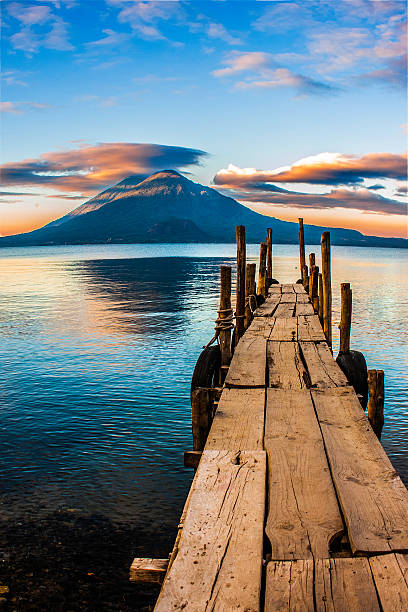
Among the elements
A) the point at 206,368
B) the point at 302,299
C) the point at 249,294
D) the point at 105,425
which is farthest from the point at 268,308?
the point at 105,425

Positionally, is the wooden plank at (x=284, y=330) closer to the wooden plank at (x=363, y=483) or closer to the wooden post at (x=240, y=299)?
the wooden post at (x=240, y=299)

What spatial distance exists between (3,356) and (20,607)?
43.9ft

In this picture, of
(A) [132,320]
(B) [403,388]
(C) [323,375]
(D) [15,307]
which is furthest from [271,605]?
(D) [15,307]

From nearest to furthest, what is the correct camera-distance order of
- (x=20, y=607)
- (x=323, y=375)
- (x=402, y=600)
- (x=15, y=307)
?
(x=402, y=600), (x=20, y=607), (x=323, y=375), (x=15, y=307)

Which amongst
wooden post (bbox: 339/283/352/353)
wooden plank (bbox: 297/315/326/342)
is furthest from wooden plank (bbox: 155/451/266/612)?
wooden post (bbox: 339/283/352/353)

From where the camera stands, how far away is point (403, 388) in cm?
1380

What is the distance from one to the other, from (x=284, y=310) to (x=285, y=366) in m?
7.68

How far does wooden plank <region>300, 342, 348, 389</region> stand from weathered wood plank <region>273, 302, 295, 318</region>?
4451 mm

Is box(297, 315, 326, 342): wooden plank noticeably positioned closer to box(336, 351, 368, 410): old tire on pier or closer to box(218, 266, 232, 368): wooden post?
box(336, 351, 368, 410): old tire on pier

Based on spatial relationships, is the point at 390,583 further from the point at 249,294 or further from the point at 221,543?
the point at 249,294

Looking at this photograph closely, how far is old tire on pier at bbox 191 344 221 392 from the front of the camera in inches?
398

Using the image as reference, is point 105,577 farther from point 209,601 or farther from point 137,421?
point 137,421

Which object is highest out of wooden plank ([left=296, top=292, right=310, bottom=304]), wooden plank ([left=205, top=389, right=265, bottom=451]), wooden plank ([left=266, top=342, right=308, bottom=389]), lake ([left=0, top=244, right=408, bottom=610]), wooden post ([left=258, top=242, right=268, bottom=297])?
wooden post ([left=258, top=242, right=268, bottom=297])

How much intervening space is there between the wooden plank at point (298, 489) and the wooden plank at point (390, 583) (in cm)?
33
